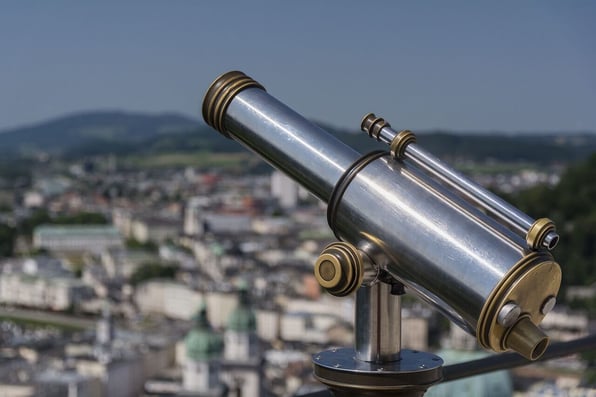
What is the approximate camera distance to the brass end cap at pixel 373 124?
1153 millimetres

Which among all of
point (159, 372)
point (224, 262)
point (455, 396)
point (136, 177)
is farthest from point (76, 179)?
point (455, 396)

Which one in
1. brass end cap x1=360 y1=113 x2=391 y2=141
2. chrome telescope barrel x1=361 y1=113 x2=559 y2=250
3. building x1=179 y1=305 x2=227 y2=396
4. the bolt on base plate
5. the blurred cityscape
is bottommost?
the bolt on base plate

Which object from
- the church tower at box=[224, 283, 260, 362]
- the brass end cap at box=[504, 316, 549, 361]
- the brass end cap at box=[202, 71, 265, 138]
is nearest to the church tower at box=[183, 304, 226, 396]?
the church tower at box=[224, 283, 260, 362]

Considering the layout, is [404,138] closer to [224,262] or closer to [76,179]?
[224,262]

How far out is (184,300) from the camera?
104ft

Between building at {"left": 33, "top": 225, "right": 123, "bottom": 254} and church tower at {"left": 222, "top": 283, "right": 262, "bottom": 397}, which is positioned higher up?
building at {"left": 33, "top": 225, "right": 123, "bottom": 254}

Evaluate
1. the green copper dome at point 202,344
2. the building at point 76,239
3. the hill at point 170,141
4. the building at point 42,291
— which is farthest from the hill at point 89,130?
the green copper dome at point 202,344

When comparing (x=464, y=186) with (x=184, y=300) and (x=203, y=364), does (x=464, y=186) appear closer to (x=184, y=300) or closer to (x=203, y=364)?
(x=203, y=364)

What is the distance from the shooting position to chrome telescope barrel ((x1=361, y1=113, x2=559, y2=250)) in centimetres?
97

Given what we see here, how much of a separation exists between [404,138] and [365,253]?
4.8 inches

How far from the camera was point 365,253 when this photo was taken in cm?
104

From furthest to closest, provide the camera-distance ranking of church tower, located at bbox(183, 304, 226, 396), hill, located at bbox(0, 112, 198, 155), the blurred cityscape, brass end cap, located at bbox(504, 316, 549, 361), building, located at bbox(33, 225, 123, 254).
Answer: hill, located at bbox(0, 112, 198, 155), building, located at bbox(33, 225, 123, 254), the blurred cityscape, church tower, located at bbox(183, 304, 226, 396), brass end cap, located at bbox(504, 316, 549, 361)

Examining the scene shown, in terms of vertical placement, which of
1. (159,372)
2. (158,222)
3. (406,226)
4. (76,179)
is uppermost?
(76,179)

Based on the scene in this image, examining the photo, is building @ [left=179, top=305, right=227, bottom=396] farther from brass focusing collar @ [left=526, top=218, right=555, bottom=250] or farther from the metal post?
brass focusing collar @ [left=526, top=218, right=555, bottom=250]
